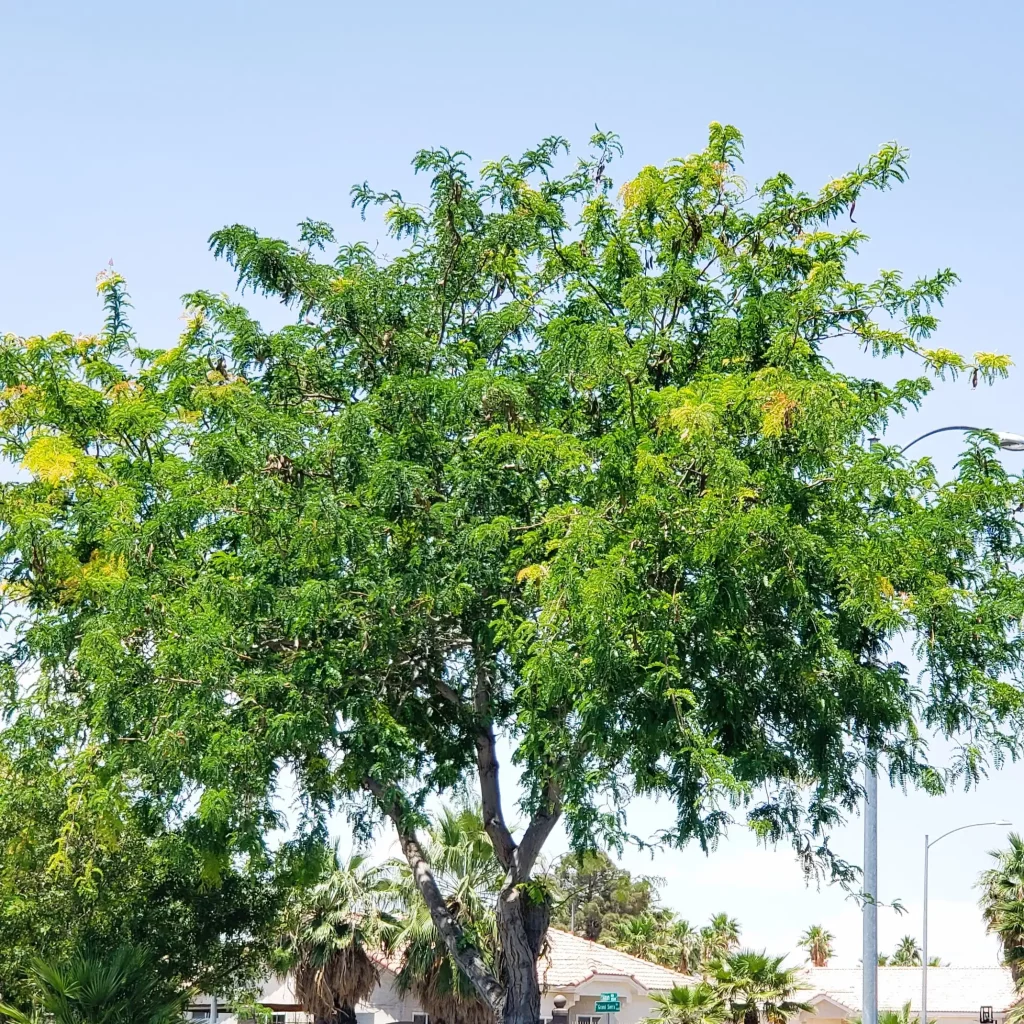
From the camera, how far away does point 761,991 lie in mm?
38250

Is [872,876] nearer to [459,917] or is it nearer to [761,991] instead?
[459,917]

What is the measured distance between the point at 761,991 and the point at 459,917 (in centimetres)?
955

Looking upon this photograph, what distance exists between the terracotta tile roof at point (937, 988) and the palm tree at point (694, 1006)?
24433 millimetres

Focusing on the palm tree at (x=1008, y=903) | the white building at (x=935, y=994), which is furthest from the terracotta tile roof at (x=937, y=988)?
the palm tree at (x=1008, y=903)

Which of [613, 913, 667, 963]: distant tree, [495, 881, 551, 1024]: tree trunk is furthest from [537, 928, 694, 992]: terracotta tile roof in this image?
[613, 913, 667, 963]: distant tree

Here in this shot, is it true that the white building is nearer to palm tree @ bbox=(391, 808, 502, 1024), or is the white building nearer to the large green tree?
palm tree @ bbox=(391, 808, 502, 1024)

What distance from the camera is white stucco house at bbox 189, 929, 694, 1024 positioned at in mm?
43344

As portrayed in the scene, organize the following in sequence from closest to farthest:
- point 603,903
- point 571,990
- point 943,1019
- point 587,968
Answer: point 571,990
point 587,968
point 943,1019
point 603,903

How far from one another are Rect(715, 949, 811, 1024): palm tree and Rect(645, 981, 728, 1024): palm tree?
1.01 ft

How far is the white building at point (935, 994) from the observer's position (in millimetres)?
62094

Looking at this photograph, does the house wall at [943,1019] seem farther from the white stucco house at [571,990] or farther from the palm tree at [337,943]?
the palm tree at [337,943]

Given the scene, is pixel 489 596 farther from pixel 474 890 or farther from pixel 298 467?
pixel 474 890

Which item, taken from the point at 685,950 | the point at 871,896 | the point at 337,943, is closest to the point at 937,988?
the point at 685,950

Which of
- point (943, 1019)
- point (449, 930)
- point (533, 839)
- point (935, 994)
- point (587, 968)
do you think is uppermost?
point (533, 839)
